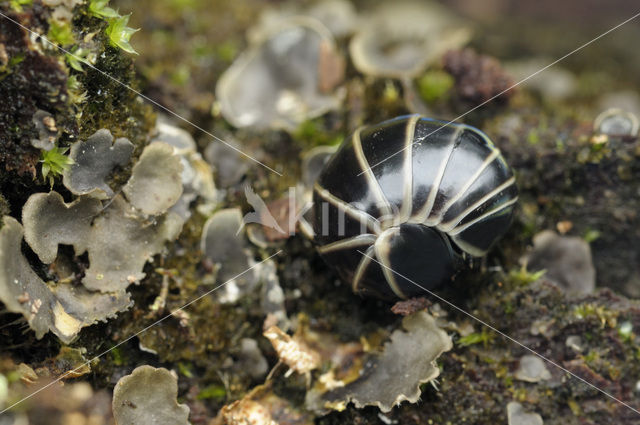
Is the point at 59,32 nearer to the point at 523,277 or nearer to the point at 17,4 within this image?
the point at 17,4

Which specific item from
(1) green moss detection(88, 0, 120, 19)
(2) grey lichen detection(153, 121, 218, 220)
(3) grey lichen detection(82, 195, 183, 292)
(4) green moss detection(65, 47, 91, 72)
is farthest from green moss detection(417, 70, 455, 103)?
(4) green moss detection(65, 47, 91, 72)

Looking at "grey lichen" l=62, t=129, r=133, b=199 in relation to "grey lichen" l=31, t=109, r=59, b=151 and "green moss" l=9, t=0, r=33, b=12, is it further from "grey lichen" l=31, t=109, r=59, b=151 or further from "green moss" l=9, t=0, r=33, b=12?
"green moss" l=9, t=0, r=33, b=12

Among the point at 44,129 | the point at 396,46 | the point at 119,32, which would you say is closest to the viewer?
the point at 44,129

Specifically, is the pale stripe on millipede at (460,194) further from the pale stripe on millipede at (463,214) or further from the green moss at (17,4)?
the green moss at (17,4)

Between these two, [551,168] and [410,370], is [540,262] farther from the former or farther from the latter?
[410,370]

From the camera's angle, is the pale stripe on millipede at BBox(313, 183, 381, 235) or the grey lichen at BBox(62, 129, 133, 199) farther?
the pale stripe on millipede at BBox(313, 183, 381, 235)

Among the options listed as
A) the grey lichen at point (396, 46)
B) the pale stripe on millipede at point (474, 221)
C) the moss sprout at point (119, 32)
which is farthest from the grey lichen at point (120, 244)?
the grey lichen at point (396, 46)

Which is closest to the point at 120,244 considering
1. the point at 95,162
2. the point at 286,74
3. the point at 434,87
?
the point at 95,162

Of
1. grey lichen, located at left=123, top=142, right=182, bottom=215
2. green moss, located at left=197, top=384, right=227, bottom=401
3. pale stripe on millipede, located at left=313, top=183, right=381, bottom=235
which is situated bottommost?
green moss, located at left=197, top=384, right=227, bottom=401
